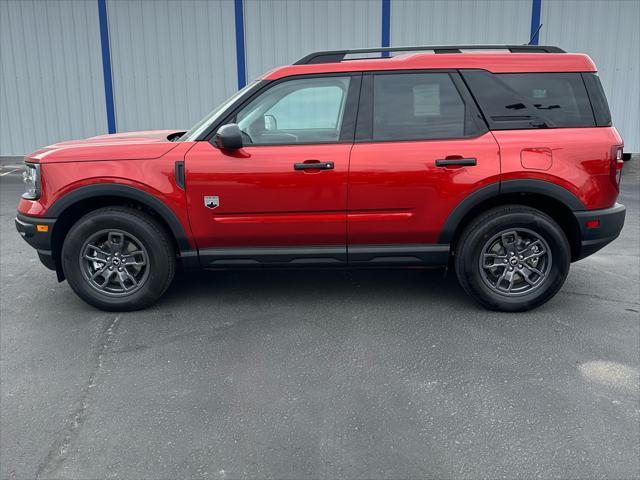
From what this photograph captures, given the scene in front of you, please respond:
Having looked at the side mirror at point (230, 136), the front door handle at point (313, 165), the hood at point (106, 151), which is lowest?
the front door handle at point (313, 165)

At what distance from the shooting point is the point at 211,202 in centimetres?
412

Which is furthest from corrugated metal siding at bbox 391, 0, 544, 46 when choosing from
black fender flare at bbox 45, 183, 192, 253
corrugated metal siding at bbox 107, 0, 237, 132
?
black fender flare at bbox 45, 183, 192, 253

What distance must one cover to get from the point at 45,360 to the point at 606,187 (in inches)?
155

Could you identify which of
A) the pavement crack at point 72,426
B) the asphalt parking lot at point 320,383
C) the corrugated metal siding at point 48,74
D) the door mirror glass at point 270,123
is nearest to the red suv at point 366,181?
the door mirror glass at point 270,123

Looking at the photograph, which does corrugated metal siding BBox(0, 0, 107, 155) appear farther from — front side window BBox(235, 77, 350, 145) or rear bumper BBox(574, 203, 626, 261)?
rear bumper BBox(574, 203, 626, 261)

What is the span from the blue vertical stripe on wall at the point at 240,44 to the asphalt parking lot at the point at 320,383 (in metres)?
7.66

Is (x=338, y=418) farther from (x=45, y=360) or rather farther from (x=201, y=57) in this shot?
(x=201, y=57)

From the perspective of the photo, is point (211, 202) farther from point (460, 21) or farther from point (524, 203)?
point (460, 21)

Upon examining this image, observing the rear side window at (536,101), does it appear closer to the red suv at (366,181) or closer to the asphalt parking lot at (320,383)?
the red suv at (366,181)

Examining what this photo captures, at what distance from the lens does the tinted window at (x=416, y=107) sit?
13.6ft

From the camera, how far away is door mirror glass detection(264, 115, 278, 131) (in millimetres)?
4230

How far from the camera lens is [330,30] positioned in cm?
1166

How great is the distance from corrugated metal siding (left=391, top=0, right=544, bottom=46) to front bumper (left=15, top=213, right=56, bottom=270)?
9.04 m

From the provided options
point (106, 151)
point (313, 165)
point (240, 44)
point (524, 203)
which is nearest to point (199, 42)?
point (240, 44)
